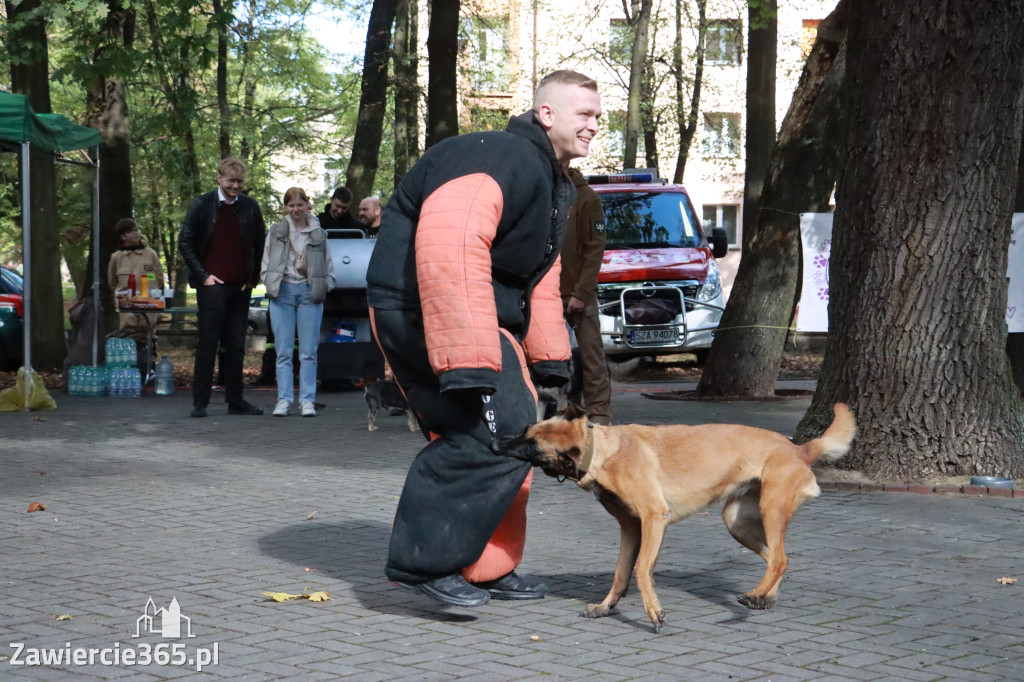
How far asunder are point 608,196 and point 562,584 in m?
12.6

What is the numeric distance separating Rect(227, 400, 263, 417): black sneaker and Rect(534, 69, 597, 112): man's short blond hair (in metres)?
7.94

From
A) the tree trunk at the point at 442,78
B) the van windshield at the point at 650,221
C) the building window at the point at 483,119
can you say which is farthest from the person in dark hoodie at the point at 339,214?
the building window at the point at 483,119

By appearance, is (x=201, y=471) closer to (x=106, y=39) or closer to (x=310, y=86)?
(x=106, y=39)

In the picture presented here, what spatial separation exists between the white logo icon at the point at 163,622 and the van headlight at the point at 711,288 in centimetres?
1226

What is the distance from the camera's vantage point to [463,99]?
36688 mm

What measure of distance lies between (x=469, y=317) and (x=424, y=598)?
4.64 feet

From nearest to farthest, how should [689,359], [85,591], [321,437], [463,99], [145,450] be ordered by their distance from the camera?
[85,591] → [145,450] → [321,437] → [689,359] → [463,99]

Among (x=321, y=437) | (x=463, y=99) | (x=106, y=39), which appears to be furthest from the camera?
(x=463, y=99)

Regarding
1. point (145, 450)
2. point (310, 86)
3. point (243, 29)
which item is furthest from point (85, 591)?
point (310, 86)

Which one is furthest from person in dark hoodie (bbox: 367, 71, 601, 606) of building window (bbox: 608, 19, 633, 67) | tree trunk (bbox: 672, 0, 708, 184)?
building window (bbox: 608, 19, 633, 67)

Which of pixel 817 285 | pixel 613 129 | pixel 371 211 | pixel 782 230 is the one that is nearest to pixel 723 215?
pixel 613 129

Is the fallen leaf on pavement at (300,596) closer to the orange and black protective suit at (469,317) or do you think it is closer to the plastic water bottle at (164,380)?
the orange and black protective suit at (469,317)

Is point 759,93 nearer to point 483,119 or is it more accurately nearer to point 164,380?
point 164,380

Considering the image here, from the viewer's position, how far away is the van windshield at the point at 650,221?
1722 cm
